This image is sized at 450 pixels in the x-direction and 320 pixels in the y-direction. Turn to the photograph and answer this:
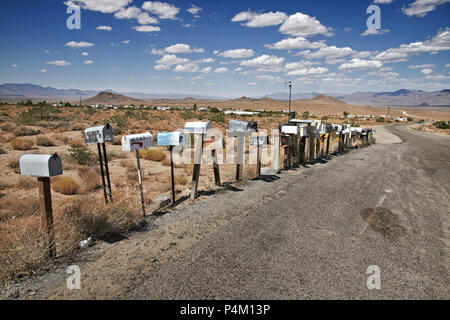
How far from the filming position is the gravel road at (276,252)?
292 cm

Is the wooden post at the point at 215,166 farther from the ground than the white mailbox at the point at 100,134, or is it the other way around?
the white mailbox at the point at 100,134

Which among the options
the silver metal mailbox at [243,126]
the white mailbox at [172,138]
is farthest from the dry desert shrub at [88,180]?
the silver metal mailbox at [243,126]

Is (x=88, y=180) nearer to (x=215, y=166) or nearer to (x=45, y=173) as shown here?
(x=215, y=166)

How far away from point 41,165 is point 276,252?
3.06 metres

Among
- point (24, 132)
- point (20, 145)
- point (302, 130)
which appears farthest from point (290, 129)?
point (24, 132)

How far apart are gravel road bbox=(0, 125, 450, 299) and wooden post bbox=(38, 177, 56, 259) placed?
0.32m

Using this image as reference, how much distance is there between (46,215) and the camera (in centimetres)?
341

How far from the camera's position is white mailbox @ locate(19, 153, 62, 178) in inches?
125

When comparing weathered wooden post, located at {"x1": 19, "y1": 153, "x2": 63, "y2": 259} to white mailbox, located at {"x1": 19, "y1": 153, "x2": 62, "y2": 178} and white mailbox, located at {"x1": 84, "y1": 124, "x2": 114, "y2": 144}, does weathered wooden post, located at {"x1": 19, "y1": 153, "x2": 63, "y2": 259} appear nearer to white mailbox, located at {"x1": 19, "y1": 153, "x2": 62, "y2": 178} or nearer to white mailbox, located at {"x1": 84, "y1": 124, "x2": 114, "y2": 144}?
white mailbox, located at {"x1": 19, "y1": 153, "x2": 62, "y2": 178}

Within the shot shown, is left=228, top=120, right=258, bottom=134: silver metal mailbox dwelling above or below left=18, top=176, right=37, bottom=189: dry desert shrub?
above

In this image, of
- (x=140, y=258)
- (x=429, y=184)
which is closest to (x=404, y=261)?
(x=140, y=258)

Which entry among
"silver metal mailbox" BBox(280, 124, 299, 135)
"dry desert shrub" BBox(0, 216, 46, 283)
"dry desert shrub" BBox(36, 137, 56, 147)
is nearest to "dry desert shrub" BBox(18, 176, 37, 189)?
"dry desert shrub" BBox(0, 216, 46, 283)

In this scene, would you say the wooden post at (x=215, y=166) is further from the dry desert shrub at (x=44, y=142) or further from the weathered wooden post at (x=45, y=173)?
the dry desert shrub at (x=44, y=142)

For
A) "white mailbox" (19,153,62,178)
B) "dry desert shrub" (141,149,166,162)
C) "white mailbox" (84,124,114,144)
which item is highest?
"white mailbox" (84,124,114,144)
